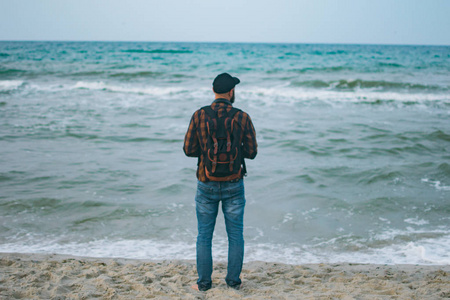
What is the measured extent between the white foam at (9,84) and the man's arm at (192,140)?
66.1 ft

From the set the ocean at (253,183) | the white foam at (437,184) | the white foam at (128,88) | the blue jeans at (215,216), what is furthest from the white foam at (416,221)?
the white foam at (128,88)

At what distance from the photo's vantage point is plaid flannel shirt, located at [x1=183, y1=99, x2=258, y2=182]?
3160 millimetres

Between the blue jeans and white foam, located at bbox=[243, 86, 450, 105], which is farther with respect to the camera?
white foam, located at bbox=[243, 86, 450, 105]

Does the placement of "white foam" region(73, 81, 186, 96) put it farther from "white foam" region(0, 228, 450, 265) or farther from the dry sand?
the dry sand

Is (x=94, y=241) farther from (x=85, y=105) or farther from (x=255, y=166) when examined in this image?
(x=85, y=105)

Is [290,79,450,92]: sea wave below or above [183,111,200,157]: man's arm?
above

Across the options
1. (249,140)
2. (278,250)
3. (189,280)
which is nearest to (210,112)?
(249,140)

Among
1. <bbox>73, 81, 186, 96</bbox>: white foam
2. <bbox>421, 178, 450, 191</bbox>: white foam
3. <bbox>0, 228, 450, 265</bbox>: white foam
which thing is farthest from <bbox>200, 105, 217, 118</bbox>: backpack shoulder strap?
<bbox>73, 81, 186, 96</bbox>: white foam

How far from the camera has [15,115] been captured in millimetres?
13375

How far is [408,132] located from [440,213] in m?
5.90

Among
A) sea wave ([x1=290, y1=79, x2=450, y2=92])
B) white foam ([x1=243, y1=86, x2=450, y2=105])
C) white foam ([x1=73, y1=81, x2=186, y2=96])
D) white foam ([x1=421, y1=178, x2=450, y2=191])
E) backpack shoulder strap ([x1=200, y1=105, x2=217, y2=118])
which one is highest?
sea wave ([x1=290, y1=79, x2=450, y2=92])

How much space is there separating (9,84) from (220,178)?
22.7 m

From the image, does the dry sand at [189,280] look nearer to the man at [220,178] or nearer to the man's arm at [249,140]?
the man at [220,178]

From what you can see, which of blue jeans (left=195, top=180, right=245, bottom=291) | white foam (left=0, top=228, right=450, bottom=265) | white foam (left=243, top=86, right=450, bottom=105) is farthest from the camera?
white foam (left=243, top=86, right=450, bottom=105)
